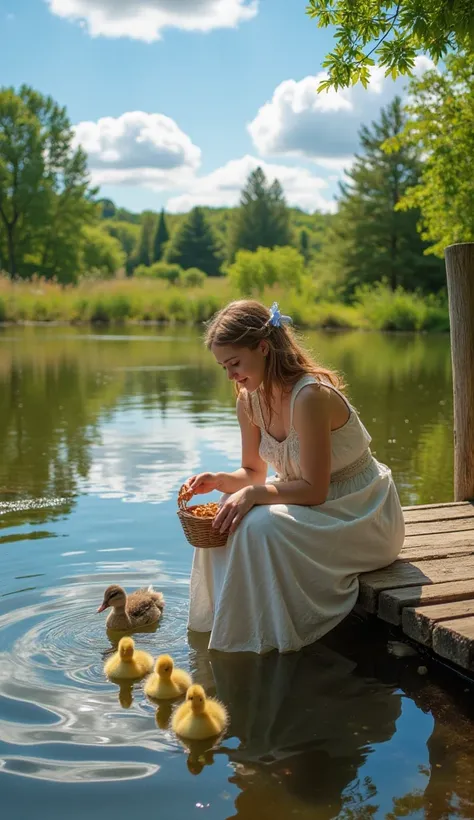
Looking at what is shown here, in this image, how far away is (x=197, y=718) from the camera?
3.63m

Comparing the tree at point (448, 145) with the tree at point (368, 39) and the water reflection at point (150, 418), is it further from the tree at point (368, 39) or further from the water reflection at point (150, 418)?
the tree at point (368, 39)

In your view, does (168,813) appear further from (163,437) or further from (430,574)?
(163,437)

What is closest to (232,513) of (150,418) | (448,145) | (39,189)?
A: (150,418)

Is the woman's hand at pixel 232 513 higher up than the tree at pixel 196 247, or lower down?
lower down

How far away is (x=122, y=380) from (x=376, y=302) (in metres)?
26.5

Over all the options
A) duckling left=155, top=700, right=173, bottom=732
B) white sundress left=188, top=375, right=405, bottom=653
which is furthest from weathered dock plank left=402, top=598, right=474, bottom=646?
duckling left=155, top=700, right=173, bottom=732

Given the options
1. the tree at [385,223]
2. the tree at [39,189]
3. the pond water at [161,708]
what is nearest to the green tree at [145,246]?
the tree at [39,189]

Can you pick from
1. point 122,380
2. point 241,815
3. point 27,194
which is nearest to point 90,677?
point 241,815

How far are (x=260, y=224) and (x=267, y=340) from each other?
247 ft

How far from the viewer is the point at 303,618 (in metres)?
4.44

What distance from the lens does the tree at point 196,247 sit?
286 ft

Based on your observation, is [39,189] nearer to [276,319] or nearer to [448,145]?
[448,145]

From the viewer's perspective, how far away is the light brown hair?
449 cm

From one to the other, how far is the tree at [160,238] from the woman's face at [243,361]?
9539 cm
